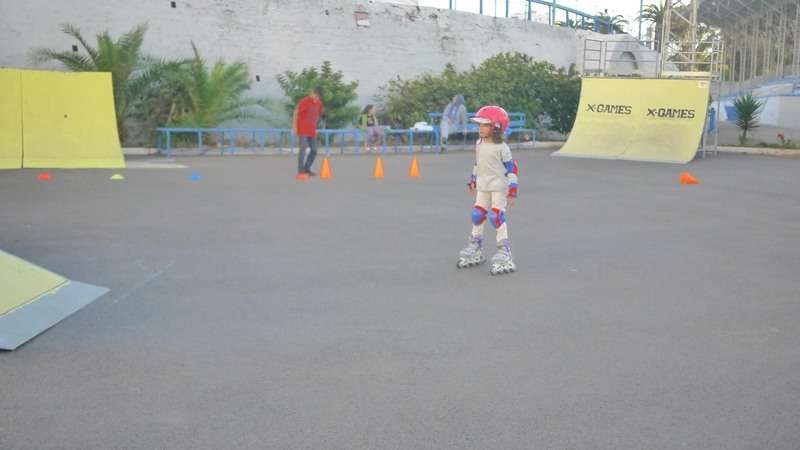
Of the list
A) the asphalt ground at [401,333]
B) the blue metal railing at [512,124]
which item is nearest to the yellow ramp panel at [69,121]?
the asphalt ground at [401,333]

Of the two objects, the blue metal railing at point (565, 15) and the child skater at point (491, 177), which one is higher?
the blue metal railing at point (565, 15)

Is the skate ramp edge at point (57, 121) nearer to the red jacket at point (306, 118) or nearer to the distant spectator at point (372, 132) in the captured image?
the red jacket at point (306, 118)

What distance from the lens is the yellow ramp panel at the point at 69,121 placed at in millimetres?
18969

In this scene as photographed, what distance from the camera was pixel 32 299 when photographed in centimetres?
677

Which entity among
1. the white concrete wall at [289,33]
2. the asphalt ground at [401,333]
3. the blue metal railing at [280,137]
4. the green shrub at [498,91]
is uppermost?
the white concrete wall at [289,33]

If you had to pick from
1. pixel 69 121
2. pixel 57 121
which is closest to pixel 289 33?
pixel 69 121

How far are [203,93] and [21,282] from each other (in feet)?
57.9

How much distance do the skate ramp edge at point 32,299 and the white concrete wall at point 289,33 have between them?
17052 millimetres

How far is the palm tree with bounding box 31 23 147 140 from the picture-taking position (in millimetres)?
22609

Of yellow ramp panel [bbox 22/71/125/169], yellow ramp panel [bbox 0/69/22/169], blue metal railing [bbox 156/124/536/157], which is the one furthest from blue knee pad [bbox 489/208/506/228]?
blue metal railing [bbox 156/124/536/157]

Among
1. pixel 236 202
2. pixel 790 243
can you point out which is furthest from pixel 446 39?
pixel 790 243

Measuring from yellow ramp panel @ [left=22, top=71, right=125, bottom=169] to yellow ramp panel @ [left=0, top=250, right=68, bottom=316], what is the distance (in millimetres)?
12104

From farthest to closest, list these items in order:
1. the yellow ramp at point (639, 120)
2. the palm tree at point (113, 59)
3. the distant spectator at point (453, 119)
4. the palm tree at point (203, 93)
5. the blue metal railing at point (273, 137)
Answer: the distant spectator at point (453, 119), the palm tree at point (203, 93), the yellow ramp at point (639, 120), the blue metal railing at point (273, 137), the palm tree at point (113, 59)

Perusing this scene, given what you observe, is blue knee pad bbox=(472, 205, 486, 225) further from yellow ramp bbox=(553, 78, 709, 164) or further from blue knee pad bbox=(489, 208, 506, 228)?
yellow ramp bbox=(553, 78, 709, 164)
